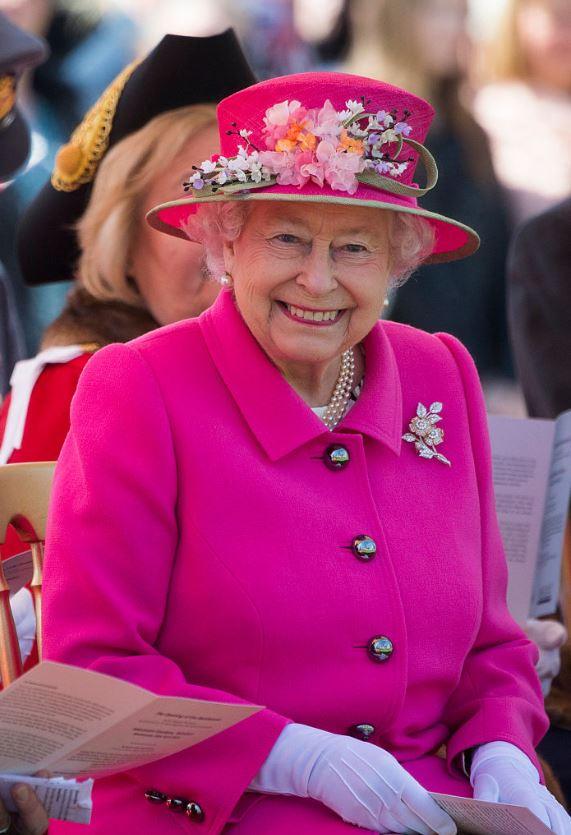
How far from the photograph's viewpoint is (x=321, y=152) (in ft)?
7.13

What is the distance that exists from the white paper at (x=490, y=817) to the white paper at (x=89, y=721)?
1.29 ft

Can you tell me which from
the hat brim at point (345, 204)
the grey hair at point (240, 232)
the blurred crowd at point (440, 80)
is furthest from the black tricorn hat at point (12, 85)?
the grey hair at point (240, 232)

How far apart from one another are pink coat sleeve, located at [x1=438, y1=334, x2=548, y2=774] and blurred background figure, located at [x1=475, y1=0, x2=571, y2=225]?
3789mm

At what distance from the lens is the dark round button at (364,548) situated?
7.38ft

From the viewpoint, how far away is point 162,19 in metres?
5.74

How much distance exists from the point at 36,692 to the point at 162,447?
540 millimetres

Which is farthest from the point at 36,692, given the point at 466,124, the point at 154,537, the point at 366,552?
the point at 466,124

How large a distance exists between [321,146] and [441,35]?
426 cm

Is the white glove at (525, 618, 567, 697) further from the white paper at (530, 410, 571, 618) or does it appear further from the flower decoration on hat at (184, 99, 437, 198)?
the flower decoration on hat at (184, 99, 437, 198)

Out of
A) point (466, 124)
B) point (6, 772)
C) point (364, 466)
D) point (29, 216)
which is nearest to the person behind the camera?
point (6, 772)

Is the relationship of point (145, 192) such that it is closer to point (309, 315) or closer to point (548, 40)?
point (309, 315)

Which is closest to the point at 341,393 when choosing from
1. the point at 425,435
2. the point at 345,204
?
the point at 425,435

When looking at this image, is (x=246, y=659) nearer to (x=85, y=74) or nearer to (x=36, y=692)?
(x=36, y=692)

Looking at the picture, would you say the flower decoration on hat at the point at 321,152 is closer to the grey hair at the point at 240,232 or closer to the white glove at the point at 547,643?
the grey hair at the point at 240,232
